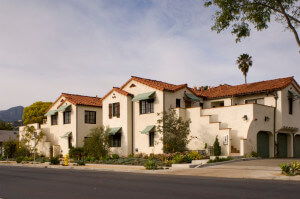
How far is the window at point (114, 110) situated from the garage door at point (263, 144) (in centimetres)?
1451

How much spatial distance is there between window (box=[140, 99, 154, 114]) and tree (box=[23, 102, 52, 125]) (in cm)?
4127

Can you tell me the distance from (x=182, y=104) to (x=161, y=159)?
854 centimetres

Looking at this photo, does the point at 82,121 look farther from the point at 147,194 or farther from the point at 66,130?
the point at 147,194

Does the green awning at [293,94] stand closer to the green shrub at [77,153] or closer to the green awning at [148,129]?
the green awning at [148,129]

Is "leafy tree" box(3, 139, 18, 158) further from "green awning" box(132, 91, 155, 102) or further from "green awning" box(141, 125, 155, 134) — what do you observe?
"green awning" box(141, 125, 155, 134)

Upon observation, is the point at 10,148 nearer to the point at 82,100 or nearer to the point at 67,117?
the point at 67,117

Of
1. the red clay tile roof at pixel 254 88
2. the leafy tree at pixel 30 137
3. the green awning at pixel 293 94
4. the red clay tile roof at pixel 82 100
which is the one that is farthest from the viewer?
the leafy tree at pixel 30 137

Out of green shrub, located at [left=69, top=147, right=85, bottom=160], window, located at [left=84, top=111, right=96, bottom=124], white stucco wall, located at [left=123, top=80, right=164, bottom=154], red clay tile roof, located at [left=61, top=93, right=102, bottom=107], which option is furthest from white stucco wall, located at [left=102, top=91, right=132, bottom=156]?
red clay tile roof, located at [left=61, top=93, right=102, bottom=107]

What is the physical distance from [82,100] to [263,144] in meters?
22.1

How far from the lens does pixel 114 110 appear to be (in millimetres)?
38156

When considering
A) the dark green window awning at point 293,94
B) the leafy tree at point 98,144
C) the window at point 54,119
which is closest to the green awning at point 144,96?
the leafy tree at point 98,144

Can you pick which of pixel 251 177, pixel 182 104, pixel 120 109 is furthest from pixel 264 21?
pixel 120 109

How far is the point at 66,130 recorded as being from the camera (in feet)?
139

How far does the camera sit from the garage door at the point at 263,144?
30750 millimetres
